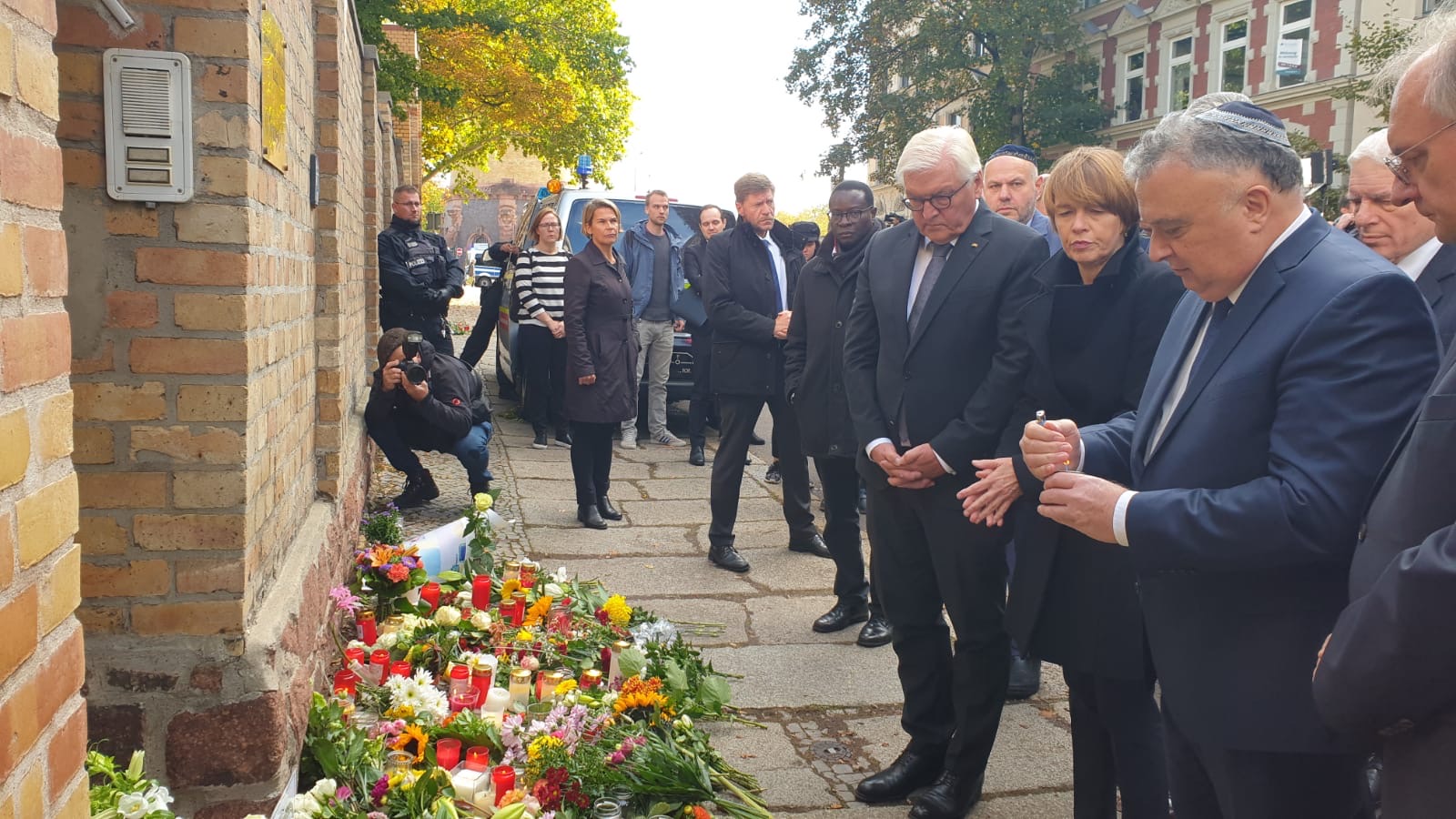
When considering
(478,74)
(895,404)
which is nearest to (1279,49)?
(478,74)

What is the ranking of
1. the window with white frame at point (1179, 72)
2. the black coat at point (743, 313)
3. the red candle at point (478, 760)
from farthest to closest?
1. the window with white frame at point (1179, 72)
2. the black coat at point (743, 313)
3. the red candle at point (478, 760)

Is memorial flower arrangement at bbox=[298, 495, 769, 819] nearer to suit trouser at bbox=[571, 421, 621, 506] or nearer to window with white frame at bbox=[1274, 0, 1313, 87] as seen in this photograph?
suit trouser at bbox=[571, 421, 621, 506]

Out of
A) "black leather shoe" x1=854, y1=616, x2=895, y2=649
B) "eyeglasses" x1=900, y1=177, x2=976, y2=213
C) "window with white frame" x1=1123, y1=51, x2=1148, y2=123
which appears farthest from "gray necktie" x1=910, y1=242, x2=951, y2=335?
"window with white frame" x1=1123, y1=51, x2=1148, y2=123

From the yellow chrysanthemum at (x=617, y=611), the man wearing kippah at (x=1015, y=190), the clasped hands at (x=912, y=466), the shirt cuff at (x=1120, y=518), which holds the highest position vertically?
the man wearing kippah at (x=1015, y=190)

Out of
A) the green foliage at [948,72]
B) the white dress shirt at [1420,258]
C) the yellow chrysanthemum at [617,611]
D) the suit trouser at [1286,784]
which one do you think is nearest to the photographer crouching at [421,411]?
the yellow chrysanthemum at [617,611]

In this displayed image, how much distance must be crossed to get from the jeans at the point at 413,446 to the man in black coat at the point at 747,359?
152 centimetres

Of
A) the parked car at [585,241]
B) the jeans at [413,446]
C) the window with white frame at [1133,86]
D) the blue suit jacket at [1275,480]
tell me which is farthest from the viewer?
the window with white frame at [1133,86]

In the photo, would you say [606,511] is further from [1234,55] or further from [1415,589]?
[1234,55]

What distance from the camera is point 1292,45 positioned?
27219 mm

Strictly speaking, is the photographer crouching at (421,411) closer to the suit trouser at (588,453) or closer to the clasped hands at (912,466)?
the suit trouser at (588,453)

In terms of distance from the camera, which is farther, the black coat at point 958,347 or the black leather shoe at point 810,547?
the black leather shoe at point 810,547

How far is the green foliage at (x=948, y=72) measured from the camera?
3525 cm

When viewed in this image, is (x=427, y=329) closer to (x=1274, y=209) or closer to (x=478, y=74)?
(x=1274, y=209)

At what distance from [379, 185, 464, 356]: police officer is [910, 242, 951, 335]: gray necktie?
536 centimetres
